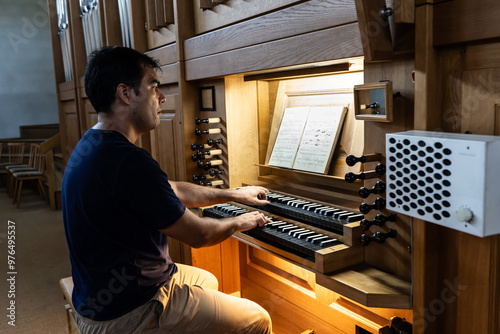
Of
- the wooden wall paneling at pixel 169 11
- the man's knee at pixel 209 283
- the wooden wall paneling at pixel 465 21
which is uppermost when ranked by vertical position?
the wooden wall paneling at pixel 169 11

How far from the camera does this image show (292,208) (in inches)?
90.3

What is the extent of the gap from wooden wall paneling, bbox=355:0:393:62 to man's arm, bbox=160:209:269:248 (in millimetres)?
883

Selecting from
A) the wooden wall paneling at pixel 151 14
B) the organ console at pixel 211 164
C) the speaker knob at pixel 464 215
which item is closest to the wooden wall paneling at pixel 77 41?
the wooden wall paneling at pixel 151 14

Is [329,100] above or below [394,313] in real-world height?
above

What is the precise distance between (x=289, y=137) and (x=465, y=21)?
1407 millimetres

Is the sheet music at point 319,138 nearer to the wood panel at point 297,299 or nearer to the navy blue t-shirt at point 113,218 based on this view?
the wood panel at point 297,299

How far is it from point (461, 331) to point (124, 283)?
1.24m

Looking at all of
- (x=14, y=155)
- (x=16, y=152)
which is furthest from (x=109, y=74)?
(x=16, y=152)

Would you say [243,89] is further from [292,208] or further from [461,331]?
[461,331]

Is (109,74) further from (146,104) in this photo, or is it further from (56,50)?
(56,50)

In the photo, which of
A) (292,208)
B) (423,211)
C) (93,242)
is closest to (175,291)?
(93,242)

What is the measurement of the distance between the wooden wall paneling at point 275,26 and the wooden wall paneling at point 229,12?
0.05 m

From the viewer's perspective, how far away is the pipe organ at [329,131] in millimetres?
1479

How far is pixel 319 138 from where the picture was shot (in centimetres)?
250
